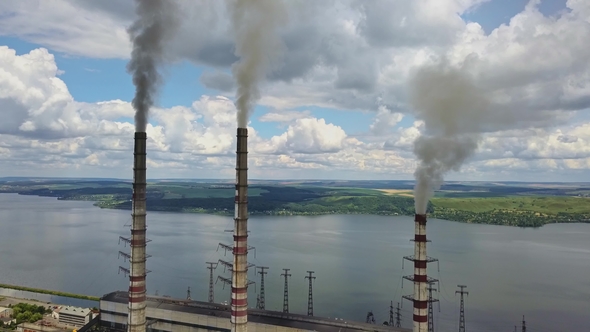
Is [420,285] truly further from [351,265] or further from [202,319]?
[351,265]

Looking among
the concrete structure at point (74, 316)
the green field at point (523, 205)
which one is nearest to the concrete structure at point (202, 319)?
the concrete structure at point (74, 316)

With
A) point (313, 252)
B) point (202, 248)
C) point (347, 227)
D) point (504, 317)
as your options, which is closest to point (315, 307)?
point (504, 317)

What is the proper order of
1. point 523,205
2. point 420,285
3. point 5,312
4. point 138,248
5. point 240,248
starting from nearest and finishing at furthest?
point 420,285 < point 240,248 < point 138,248 < point 5,312 < point 523,205

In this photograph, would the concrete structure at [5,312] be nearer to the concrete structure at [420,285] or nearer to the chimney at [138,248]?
the chimney at [138,248]

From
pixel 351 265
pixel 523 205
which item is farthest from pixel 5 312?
pixel 523 205

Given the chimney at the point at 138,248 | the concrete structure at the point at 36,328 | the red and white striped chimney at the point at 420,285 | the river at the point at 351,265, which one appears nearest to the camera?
the red and white striped chimney at the point at 420,285

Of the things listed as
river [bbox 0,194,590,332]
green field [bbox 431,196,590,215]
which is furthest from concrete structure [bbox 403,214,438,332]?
green field [bbox 431,196,590,215]

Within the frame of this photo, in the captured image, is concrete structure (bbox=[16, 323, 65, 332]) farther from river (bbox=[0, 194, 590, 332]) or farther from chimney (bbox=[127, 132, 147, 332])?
chimney (bbox=[127, 132, 147, 332])
